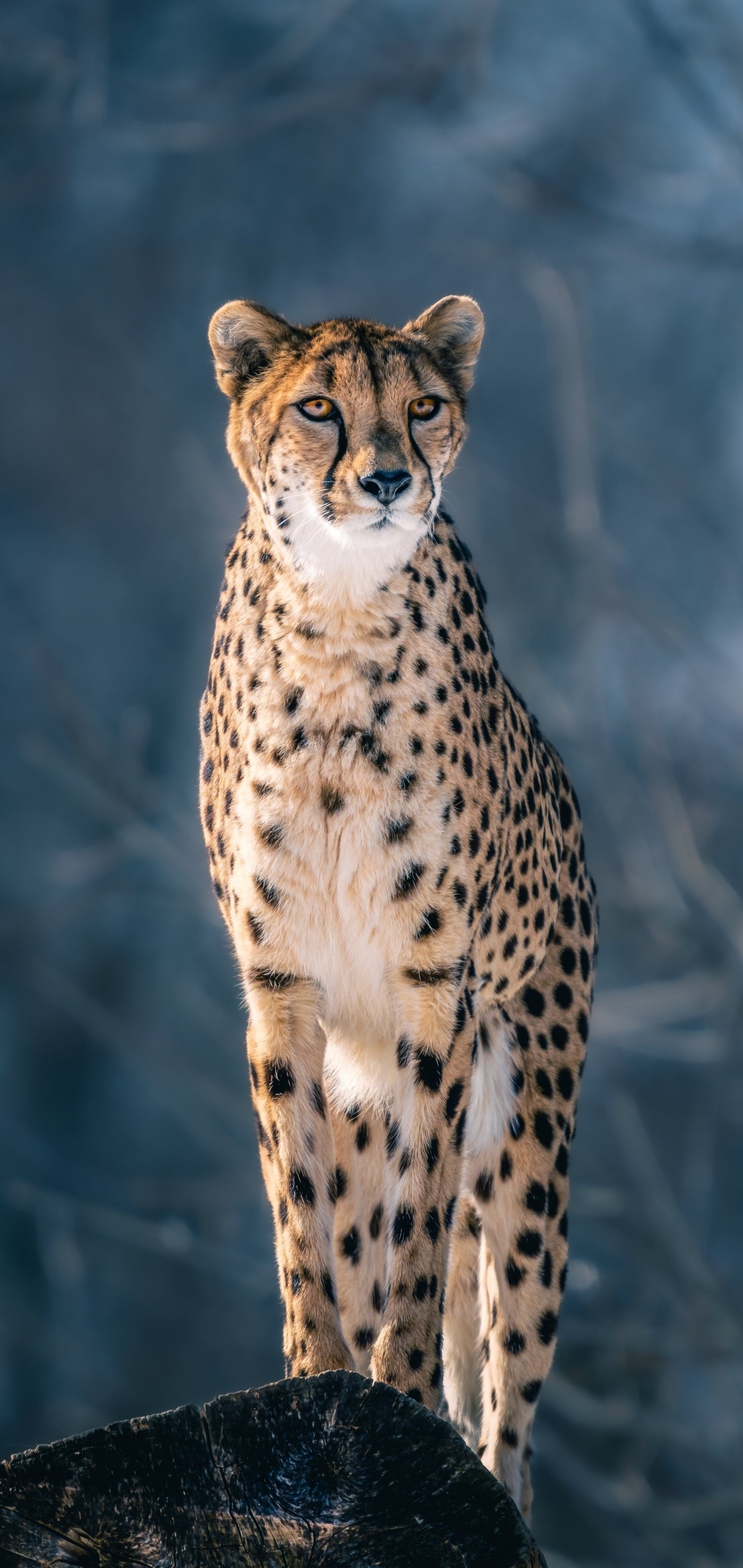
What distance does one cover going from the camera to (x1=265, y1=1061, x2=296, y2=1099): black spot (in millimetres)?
3299

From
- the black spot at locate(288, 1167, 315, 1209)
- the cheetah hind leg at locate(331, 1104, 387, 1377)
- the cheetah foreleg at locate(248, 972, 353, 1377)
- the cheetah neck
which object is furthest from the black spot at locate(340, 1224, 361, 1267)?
the cheetah neck

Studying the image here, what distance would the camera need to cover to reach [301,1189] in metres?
3.26

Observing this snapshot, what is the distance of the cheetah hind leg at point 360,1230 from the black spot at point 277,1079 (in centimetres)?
43

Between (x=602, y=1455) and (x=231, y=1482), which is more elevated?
(x=602, y=1455)

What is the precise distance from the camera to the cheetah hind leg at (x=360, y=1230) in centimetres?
371

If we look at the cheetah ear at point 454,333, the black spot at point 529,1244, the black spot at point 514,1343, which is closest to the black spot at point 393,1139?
the black spot at point 529,1244

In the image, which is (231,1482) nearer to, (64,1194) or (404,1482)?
(404,1482)

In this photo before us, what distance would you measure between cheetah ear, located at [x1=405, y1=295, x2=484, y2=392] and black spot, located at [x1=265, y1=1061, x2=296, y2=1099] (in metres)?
1.36

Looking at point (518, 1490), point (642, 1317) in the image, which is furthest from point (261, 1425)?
point (642, 1317)

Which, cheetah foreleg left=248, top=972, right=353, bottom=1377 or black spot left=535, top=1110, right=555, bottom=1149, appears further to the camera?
black spot left=535, top=1110, right=555, bottom=1149

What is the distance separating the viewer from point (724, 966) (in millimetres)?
9805

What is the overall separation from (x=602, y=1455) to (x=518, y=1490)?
735cm

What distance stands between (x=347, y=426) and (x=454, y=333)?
0.43 meters

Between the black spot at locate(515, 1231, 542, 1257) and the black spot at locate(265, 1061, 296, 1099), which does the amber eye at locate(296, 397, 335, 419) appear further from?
the black spot at locate(515, 1231, 542, 1257)
